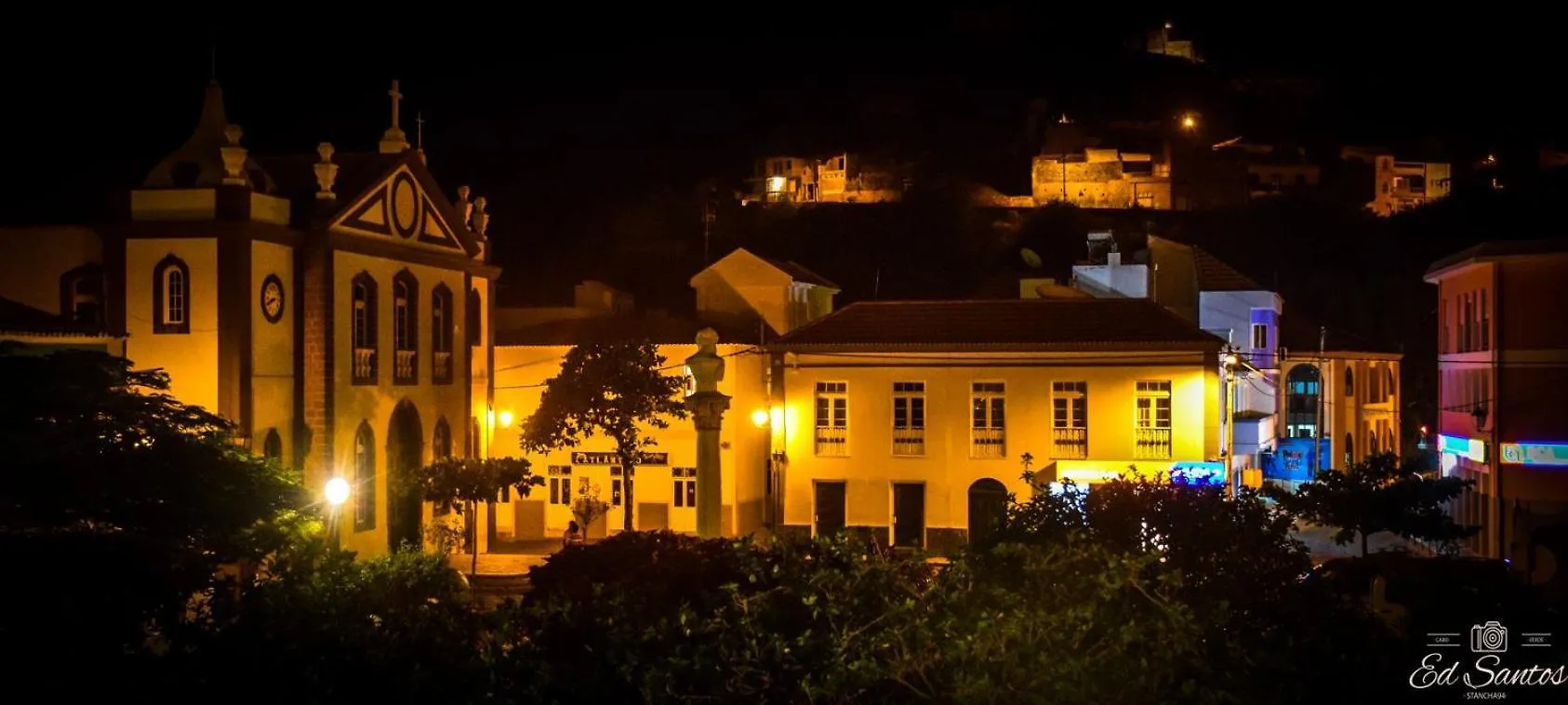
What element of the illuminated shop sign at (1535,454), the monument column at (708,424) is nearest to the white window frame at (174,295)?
the monument column at (708,424)

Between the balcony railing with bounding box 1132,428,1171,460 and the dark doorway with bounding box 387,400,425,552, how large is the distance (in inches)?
571

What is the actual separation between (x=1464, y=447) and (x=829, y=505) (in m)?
13.2

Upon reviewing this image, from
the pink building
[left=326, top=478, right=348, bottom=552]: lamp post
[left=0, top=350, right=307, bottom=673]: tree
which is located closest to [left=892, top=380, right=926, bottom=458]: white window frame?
the pink building

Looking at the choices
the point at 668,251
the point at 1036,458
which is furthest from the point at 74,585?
the point at 668,251

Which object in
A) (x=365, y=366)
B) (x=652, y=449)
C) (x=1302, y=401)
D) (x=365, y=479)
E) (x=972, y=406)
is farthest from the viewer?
(x=1302, y=401)

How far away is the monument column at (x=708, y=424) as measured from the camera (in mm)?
19969

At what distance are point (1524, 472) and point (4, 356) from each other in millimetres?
26224

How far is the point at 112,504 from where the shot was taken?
48.5 feet

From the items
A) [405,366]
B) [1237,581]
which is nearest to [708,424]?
[1237,581]

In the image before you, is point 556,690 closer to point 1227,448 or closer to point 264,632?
point 264,632

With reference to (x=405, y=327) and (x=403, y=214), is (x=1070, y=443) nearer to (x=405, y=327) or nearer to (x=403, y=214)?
(x=405, y=327)

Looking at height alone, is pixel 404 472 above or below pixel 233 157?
below

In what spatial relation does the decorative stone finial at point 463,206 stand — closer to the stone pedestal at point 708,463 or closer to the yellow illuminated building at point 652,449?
the yellow illuminated building at point 652,449

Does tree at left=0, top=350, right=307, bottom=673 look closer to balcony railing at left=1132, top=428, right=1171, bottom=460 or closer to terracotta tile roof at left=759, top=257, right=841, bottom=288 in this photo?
balcony railing at left=1132, top=428, right=1171, bottom=460
